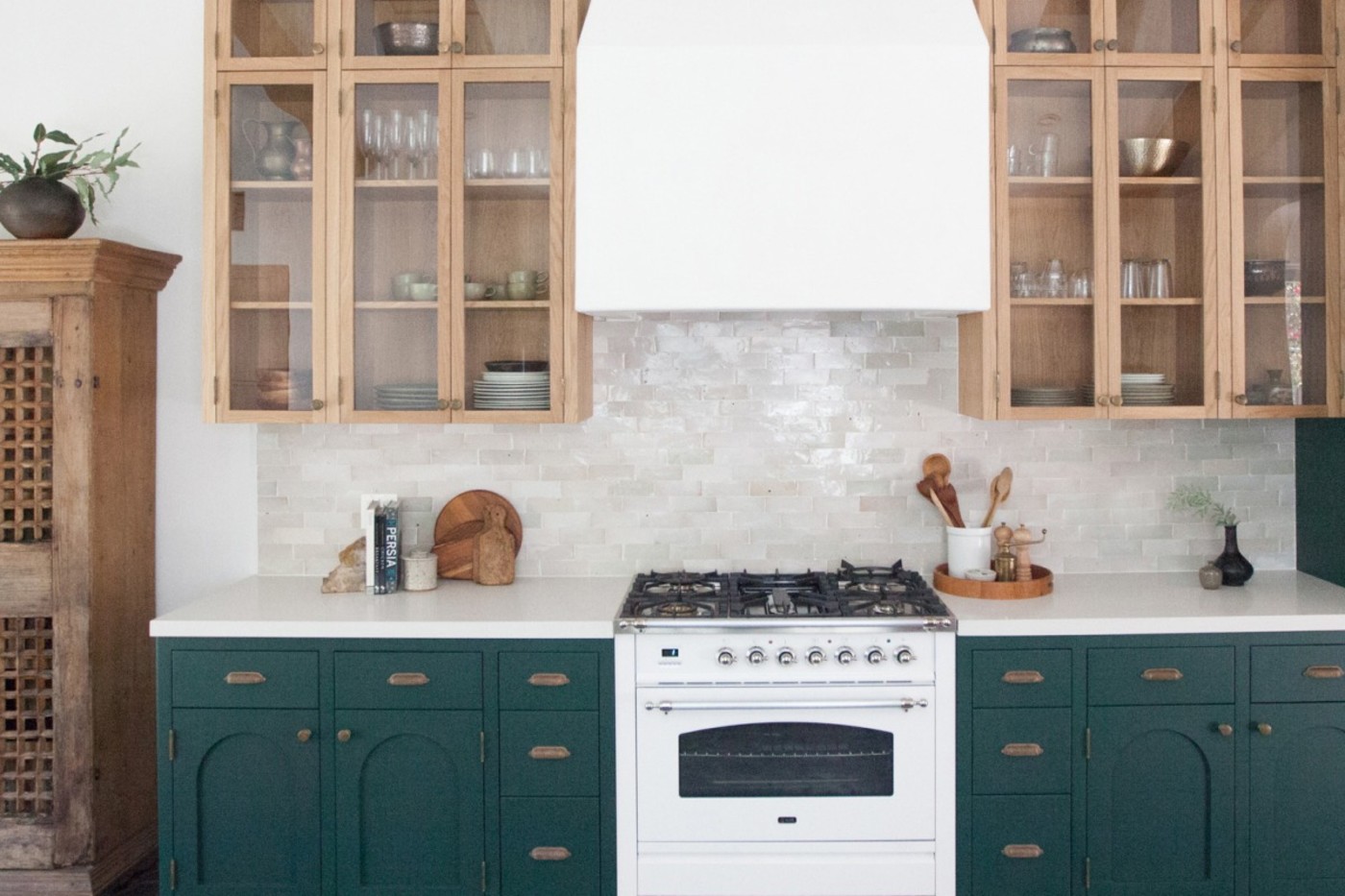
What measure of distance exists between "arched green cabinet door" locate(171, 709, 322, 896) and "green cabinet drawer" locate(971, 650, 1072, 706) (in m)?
1.88

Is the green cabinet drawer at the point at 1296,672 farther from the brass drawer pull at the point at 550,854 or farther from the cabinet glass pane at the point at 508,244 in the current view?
the cabinet glass pane at the point at 508,244

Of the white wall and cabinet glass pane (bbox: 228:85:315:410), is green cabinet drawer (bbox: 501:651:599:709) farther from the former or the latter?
the white wall

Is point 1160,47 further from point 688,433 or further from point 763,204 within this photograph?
point 688,433

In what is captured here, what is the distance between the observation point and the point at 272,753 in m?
3.17

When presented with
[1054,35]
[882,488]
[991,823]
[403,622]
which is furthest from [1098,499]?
[403,622]

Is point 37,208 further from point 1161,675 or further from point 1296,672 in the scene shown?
point 1296,672

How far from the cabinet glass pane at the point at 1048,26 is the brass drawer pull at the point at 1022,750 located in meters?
2.06

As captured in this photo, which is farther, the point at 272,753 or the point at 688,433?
the point at 688,433

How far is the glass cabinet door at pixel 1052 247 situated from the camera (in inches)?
134

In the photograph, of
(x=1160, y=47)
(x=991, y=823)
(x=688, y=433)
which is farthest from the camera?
(x=688, y=433)

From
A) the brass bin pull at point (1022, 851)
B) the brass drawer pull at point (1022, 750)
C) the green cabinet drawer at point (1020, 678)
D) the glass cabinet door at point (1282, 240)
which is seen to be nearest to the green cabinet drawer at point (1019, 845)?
the brass bin pull at point (1022, 851)

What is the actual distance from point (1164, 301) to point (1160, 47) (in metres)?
0.77

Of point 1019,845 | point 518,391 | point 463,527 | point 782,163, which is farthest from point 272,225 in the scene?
point 1019,845

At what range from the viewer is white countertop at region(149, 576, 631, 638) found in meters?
3.12
